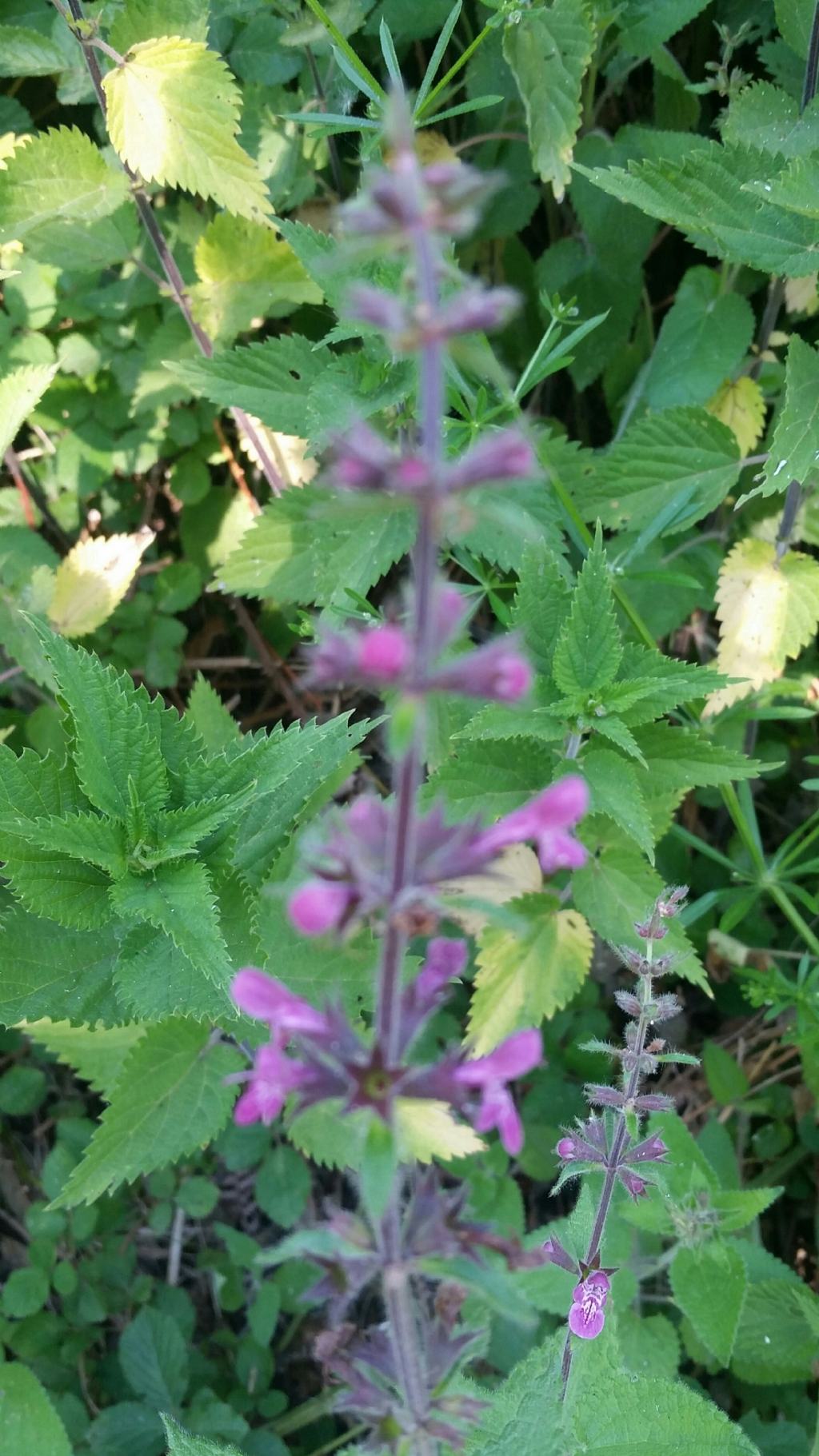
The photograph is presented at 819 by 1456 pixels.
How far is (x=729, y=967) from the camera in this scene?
344cm

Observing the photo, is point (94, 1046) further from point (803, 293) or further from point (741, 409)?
point (803, 293)

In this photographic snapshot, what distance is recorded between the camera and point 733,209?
97.7 inches

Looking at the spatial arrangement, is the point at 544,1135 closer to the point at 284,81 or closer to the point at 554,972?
the point at 554,972

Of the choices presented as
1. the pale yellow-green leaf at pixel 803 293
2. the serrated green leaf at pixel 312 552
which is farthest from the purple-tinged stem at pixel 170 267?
the pale yellow-green leaf at pixel 803 293

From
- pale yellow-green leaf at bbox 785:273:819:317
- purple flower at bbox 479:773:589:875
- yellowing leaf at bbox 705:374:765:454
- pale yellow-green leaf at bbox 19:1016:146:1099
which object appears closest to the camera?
purple flower at bbox 479:773:589:875

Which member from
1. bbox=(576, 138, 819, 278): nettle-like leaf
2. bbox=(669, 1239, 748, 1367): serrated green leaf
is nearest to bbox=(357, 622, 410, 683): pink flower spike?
bbox=(576, 138, 819, 278): nettle-like leaf

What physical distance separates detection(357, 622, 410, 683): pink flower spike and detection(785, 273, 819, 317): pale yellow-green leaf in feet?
8.64

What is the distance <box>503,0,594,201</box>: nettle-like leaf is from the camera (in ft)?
8.30

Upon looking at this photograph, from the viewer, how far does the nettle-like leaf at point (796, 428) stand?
7.91ft

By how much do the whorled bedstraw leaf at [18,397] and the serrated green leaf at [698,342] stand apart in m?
1.65

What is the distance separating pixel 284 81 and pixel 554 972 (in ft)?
8.28

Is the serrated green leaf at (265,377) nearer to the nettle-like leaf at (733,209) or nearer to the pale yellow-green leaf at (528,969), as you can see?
the nettle-like leaf at (733,209)

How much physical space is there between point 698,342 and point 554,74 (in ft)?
2.70

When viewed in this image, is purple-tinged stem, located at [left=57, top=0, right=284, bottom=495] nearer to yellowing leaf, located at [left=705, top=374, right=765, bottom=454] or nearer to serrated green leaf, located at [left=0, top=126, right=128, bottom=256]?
serrated green leaf, located at [left=0, top=126, right=128, bottom=256]
